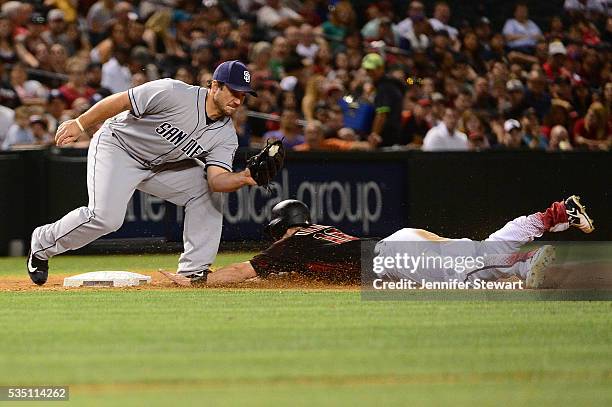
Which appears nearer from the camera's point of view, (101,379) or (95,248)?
(101,379)

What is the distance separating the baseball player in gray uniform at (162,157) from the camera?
9773mm

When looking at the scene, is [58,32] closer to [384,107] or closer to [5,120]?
[5,120]

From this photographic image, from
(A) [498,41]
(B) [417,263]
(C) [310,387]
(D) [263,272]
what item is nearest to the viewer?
(C) [310,387]

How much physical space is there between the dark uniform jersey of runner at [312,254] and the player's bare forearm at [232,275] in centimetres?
7

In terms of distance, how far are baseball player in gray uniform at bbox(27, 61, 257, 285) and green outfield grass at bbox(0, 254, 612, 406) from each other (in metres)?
0.77

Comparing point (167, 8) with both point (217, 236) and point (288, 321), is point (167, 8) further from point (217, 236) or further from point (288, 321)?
point (288, 321)

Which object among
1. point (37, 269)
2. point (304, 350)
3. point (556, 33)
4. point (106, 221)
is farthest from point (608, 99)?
point (304, 350)

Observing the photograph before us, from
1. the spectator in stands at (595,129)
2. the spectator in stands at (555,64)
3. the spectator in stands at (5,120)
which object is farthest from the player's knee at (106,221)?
the spectator in stands at (555,64)

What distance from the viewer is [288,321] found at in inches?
309

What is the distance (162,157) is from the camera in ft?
33.2

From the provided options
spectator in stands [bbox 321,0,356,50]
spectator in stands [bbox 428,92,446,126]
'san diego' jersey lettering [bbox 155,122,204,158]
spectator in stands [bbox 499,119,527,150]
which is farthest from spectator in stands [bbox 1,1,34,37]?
'san diego' jersey lettering [bbox 155,122,204,158]

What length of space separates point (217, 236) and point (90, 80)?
7.09 meters

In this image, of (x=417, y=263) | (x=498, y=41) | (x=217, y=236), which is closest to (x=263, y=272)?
(x=217, y=236)

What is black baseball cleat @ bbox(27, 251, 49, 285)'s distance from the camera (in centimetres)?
1019
